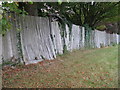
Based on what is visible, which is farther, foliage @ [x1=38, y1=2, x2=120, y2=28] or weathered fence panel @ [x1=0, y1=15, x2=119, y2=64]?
foliage @ [x1=38, y1=2, x2=120, y2=28]

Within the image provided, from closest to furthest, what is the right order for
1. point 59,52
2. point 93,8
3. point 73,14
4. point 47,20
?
1. point 47,20
2. point 59,52
3. point 93,8
4. point 73,14

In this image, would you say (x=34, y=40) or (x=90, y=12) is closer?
(x=34, y=40)

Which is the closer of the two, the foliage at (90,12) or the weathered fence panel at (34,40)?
the weathered fence panel at (34,40)

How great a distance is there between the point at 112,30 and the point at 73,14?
12.5 metres

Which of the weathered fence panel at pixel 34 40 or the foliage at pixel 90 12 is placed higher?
the foliage at pixel 90 12

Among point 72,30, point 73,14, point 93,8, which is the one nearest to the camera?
point 72,30

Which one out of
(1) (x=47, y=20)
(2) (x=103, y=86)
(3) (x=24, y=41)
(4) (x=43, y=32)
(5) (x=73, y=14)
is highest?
(5) (x=73, y=14)

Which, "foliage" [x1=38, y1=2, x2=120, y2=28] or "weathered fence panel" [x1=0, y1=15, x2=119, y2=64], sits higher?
"foliage" [x1=38, y1=2, x2=120, y2=28]

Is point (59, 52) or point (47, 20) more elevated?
point (47, 20)

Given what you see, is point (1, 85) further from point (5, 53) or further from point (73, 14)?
point (73, 14)

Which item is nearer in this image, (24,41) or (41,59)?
(24,41)

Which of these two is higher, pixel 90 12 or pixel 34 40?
pixel 90 12

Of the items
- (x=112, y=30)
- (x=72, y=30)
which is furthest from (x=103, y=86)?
(x=112, y=30)

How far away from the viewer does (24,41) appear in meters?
4.25
